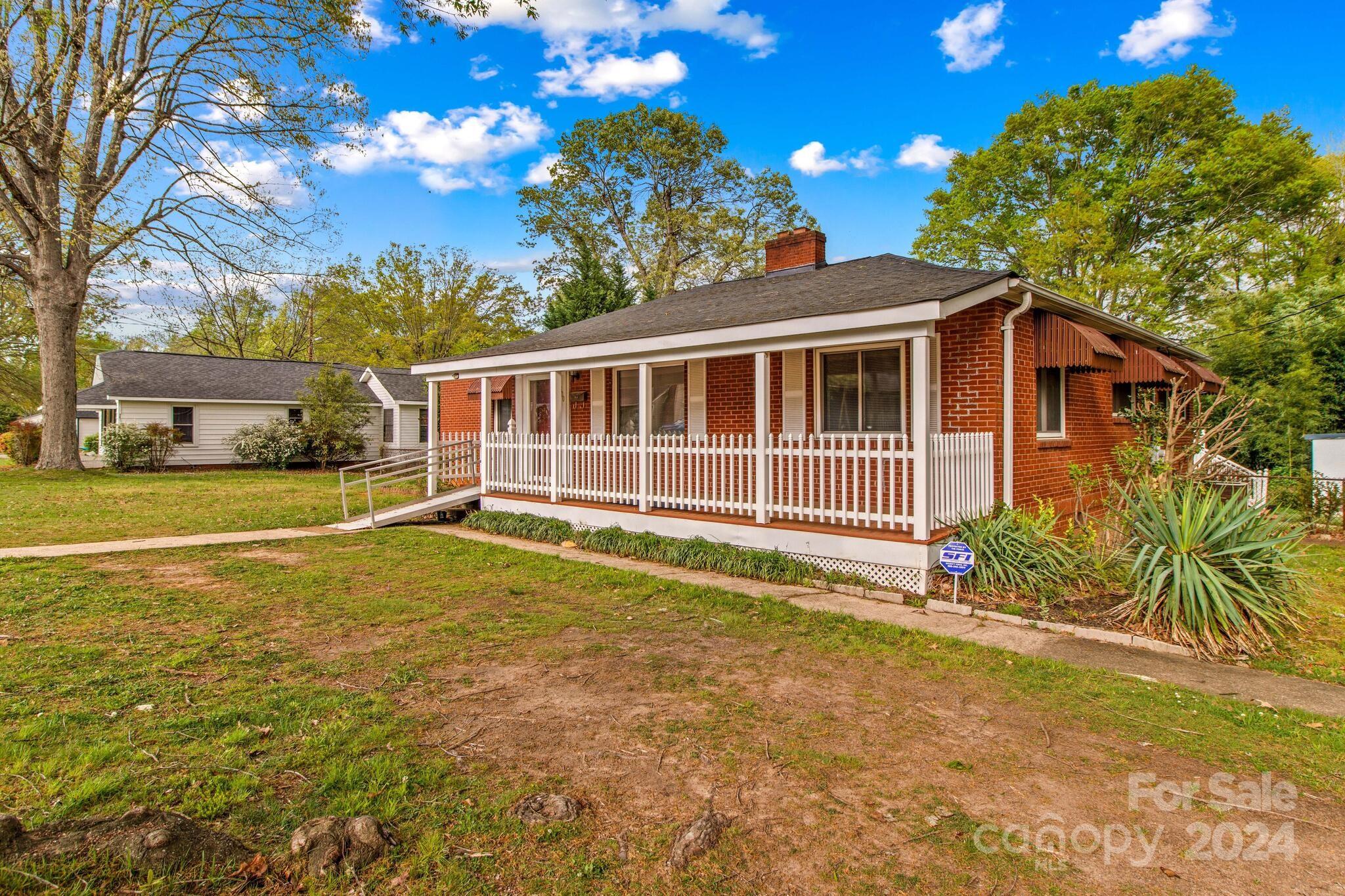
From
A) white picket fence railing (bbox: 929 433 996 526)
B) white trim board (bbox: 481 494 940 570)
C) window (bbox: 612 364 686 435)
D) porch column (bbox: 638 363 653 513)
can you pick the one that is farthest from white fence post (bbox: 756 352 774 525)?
window (bbox: 612 364 686 435)

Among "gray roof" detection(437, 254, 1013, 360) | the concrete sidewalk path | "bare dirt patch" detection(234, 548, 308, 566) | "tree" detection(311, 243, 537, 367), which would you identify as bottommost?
"bare dirt patch" detection(234, 548, 308, 566)

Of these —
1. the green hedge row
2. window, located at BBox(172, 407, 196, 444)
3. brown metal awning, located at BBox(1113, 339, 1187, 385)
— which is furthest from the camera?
window, located at BBox(172, 407, 196, 444)

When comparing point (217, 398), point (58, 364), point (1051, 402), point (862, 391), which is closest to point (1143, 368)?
point (1051, 402)

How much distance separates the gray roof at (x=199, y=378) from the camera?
23.7 m

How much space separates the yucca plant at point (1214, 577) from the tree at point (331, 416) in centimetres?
2434

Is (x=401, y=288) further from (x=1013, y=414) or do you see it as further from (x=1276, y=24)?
(x=1276, y=24)

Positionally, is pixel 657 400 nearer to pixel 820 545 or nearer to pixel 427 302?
pixel 820 545

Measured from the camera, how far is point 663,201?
32.7 metres

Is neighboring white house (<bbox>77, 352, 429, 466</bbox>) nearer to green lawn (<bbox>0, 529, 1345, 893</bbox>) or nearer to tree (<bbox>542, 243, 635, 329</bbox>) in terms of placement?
tree (<bbox>542, 243, 635, 329</bbox>)

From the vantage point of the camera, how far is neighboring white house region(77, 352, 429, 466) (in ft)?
77.5

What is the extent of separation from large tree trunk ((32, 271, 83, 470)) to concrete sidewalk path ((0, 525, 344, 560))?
1434 centimetres

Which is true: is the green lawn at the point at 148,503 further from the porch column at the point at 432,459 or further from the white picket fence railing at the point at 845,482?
the white picket fence railing at the point at 845,482

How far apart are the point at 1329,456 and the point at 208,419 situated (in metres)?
32.2

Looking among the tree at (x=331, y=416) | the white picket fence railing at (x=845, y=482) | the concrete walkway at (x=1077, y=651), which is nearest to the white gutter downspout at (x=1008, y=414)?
the white picket fence railing at (x=845, y=482)
